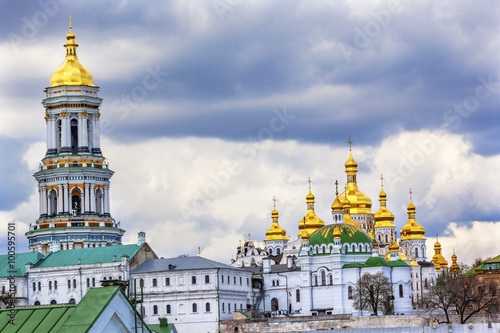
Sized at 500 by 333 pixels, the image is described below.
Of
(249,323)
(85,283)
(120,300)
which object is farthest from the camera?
(85,283)

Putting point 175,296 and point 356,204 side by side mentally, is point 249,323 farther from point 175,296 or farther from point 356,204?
point 356,204

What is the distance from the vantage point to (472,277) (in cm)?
9644

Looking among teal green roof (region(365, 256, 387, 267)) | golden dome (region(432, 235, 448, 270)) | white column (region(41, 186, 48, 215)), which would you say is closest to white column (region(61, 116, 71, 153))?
white column (region(41, 186, 48, 215))

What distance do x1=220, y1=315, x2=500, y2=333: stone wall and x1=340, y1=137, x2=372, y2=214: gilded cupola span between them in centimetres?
3473

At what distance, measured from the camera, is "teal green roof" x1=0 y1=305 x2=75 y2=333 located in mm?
15055

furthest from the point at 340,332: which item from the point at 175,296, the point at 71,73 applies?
the point at 71,73

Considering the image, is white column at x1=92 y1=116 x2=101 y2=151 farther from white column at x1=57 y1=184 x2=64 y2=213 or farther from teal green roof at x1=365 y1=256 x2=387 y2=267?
teal green roof at x1=365 y1=256 x2=387 y2=267

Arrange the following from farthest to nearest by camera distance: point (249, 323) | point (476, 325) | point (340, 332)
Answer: point (249, 323), point (340, 332), point (476, 325)

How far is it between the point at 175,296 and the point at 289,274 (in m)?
12.6

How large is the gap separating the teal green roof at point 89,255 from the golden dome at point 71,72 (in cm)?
1798

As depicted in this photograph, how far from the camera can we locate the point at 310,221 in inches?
4488

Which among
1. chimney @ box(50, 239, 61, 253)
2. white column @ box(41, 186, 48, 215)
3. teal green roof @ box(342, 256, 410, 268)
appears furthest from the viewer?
white column @ box(41, 186, 48, 215)

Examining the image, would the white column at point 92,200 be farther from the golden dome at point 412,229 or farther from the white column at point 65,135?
the golden dome at point 412,229

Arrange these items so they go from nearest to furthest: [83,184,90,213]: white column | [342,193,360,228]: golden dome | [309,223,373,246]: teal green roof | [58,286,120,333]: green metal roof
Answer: [58,286,120,333]: green metal roof < [309,223,373,246]: teal green roof < [83,184,90,213]: white column < [342,193,360,228]: golden dome
